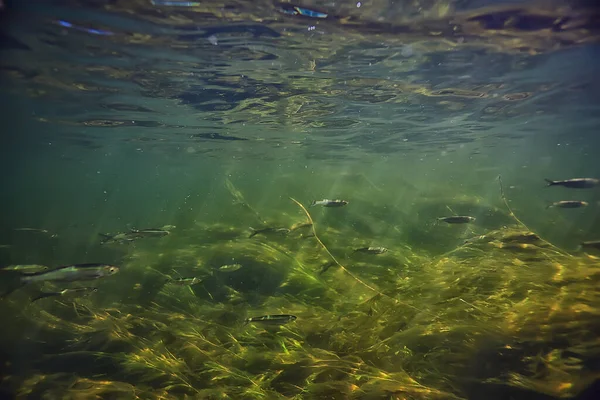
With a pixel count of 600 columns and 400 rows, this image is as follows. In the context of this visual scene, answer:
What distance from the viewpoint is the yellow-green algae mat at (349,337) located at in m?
5.28

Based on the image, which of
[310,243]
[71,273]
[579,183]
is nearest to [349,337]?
[71,273]

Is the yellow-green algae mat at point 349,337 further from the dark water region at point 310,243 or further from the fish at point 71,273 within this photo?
the fish at point 71,273

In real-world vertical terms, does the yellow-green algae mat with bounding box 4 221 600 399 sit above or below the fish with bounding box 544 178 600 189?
below

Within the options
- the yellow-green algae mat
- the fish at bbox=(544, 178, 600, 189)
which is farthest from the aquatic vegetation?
the fish at bbox=(544, 178, 600, 189)

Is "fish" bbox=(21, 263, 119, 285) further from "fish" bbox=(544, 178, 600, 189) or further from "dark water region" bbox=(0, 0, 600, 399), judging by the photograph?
"fish" bbox=(544, 178, 600, 189)

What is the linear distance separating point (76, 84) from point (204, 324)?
13.5 metres

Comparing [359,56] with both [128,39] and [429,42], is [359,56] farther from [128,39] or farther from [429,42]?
[128,39]

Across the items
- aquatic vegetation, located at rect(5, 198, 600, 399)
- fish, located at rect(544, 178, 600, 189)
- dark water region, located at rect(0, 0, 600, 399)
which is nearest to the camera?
aquatic vegetation, located at rect(5, 198, 600, 399)

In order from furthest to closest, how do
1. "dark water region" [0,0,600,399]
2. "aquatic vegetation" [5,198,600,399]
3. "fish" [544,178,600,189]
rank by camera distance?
"fish" [544,178,600,189]
"dark water region" [0,0,600,399]
"aquatic vegetation" [5,198,600,399]

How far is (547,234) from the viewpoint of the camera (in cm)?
1967

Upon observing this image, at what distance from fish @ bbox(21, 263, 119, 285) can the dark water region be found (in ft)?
0.18

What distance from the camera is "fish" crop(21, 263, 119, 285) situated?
6.06m

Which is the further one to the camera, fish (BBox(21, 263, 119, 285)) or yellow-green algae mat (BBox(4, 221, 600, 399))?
fish (BBox(21, 263, 119, 285))

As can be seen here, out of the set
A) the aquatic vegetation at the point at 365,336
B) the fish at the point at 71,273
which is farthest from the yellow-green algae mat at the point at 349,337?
the fish at the point at 71,273
